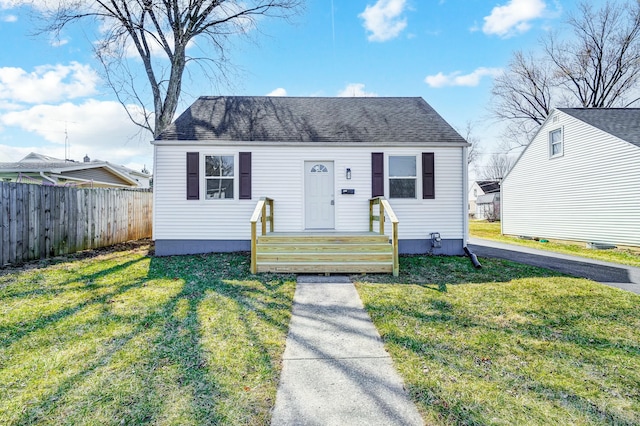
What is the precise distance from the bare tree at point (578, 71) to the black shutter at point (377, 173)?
69.0 feet

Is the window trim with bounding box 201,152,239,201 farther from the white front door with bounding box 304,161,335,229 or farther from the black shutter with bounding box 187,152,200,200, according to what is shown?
the white front door with bounding box 304,161,335,229

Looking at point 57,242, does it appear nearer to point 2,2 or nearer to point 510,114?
point 2,2

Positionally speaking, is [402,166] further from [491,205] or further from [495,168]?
[495,168]

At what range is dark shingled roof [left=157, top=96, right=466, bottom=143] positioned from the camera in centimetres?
821

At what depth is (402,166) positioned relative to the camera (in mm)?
8250

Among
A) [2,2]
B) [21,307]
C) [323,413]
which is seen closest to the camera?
[323,413]

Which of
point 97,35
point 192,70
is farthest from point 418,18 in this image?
point 97,35

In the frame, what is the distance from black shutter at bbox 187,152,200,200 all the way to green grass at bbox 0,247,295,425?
2.70 m

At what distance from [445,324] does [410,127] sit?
635 cm

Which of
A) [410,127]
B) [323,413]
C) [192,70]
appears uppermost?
[192,70]

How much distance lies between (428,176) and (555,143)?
28.7ft

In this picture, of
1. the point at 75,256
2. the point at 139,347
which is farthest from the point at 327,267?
the point at 75,256

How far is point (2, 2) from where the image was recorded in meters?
9.52

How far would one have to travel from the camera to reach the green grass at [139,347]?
2.19 meters
